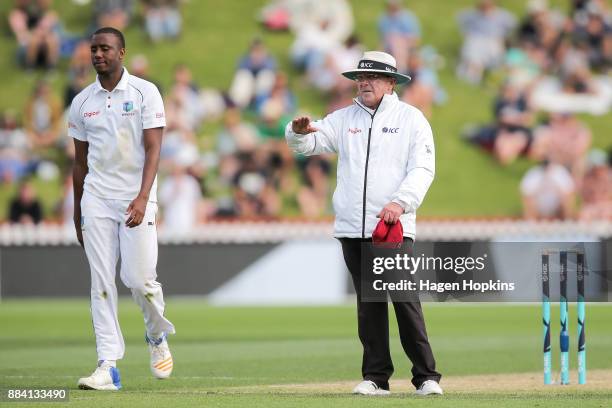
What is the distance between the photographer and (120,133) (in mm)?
9211

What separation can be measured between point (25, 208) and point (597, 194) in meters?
9.50

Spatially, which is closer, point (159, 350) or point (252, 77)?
point (159, 350)

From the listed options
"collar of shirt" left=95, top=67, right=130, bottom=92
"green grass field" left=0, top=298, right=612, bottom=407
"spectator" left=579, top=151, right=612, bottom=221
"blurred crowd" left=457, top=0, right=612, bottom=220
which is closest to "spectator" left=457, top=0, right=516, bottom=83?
"blurred crowd" left=457, top=0, right=612, bottom=220

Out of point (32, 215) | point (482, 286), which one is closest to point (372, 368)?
point (482, 286)

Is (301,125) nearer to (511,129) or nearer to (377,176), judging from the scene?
(377,176)

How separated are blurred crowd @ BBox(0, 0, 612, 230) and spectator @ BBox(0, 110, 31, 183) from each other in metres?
0.02

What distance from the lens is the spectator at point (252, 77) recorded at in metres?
25.1

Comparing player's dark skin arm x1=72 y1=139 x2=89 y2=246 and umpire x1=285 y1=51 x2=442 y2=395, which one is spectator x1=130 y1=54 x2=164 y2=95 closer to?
player's dark skin arm x1=72 y1=139 x2=89 y2=246

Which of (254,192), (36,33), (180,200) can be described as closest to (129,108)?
(180,200)

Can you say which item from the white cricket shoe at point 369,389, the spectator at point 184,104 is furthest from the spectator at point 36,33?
the white cricket shoe at point 369,389

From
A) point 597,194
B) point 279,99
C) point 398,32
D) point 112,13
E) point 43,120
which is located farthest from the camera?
point 112,13

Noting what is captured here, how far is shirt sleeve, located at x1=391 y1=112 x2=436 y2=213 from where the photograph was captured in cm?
851

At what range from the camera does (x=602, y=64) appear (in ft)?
88.0

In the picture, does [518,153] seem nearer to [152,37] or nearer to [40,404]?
[152,37]
